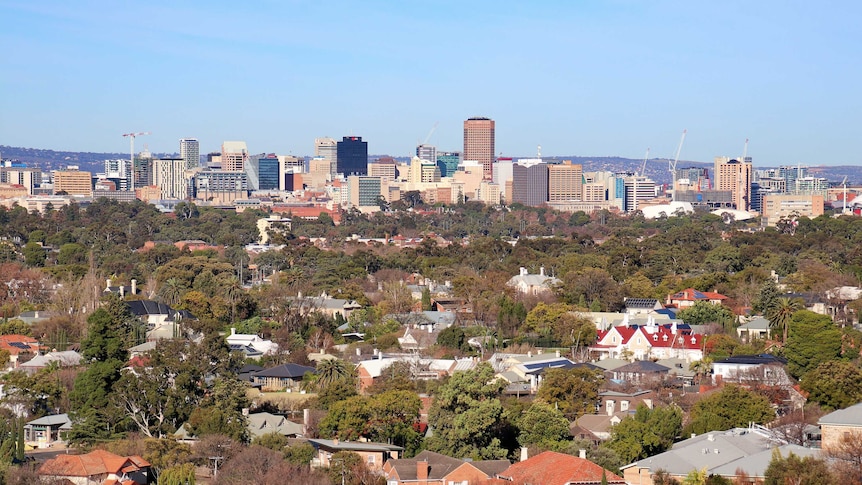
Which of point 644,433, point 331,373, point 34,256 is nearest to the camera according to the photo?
point 644,433

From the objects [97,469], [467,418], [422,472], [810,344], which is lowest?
[97,469]

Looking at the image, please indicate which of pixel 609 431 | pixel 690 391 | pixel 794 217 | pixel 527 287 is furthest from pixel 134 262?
pixel 794 217

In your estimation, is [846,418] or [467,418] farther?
[467,418]

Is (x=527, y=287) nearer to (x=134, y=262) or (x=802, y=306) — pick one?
(x=802, y=306)

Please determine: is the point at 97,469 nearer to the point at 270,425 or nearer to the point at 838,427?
the point at 270,425

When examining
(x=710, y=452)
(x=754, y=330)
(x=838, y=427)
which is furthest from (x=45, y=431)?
(x=754, y=330)

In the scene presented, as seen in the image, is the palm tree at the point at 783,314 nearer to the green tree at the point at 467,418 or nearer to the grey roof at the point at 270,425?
the green tree at the point at 467,418

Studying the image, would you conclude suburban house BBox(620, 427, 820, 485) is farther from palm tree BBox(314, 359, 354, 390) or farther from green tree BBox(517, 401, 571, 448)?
palm tree BBox(314, 359, 354, 390)
